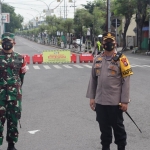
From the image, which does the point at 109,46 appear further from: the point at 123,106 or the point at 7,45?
the point at 7,45

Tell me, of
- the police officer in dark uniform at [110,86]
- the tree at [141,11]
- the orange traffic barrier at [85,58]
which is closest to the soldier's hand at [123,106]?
the police officer in dark uniform at [110,86]

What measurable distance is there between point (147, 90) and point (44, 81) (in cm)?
481

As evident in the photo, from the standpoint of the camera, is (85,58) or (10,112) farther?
(85,58)

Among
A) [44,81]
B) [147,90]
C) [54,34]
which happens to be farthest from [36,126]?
[54,34]

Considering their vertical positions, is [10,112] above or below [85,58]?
above

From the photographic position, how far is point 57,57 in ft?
95.0

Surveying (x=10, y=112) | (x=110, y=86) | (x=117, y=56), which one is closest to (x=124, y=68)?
(x=117, y=56)

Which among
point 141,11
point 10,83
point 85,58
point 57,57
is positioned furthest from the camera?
point 141,11

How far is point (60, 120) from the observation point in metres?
8.64

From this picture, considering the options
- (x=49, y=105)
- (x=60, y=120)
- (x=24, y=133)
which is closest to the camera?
(x=24, y=133)

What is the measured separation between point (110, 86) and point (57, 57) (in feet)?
77.6

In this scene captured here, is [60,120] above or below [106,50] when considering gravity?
below

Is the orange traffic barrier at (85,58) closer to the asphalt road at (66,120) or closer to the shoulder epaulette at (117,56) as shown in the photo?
the asphalt road at (66,120)

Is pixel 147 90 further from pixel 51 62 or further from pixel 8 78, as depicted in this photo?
pixel 51 62
